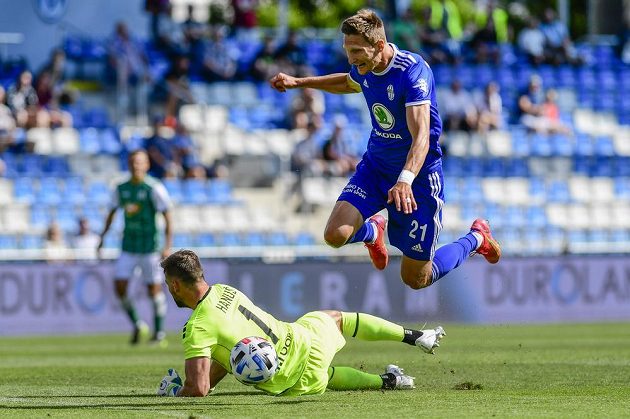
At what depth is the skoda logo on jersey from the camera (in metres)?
10.1

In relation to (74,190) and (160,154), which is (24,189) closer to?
(74,190)

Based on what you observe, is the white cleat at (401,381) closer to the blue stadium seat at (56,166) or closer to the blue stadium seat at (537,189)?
the blue stadium seat at (56,166)

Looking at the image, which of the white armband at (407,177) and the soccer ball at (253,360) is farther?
the white armband at (407,177)

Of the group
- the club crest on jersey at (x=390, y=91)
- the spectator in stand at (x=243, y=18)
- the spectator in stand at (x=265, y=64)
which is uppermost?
the spectator in stand at (x=243, y=18)

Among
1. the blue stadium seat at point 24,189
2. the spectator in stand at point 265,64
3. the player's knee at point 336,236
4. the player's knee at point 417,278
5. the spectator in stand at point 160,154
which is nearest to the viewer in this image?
the player's knee at point 336,236

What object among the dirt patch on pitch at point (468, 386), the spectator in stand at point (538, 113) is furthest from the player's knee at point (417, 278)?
the spectator in stand at point (538, 113)

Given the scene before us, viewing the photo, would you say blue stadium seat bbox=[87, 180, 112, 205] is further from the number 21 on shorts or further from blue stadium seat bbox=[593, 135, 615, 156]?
the number 21 on shorts

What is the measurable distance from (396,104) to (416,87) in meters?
0.23

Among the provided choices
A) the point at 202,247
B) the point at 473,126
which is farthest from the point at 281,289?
the point at 473,126

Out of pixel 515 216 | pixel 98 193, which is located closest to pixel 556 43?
pixel 515 216

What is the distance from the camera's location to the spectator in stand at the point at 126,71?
24625 millimetres

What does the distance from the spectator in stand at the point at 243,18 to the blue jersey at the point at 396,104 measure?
18.0 metres

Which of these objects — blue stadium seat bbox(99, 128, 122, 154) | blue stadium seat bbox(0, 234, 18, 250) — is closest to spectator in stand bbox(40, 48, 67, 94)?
blue stadium seat bbox(99, 128, 122, 154)

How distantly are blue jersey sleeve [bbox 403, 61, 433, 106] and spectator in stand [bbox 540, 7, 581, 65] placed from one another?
19.9 meters
